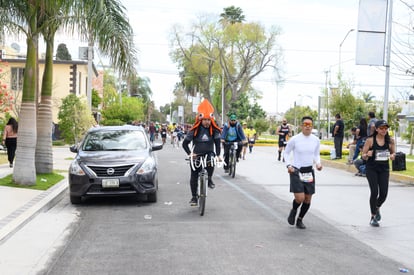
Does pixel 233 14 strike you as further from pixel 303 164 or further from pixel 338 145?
pixel 303 164

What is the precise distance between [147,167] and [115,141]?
151cm

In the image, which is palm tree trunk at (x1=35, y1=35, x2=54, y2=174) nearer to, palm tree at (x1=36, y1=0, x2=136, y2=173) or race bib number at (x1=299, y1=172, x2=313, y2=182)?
palm tree at (x1=36, y1=0, x2=136, y2=173)

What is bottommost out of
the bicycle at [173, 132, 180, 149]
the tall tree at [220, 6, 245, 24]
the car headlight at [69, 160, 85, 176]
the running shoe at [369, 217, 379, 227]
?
the bicycle at [173, 132, 180, 149]

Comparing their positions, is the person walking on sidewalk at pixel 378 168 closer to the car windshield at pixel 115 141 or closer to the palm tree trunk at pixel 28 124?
the car windshield at pixel 115 141

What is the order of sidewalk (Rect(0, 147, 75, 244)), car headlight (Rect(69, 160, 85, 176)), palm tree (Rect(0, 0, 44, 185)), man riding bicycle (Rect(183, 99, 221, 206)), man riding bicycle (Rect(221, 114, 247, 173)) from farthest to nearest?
man riding bicycle (Rect(221, 114, 247, 173))
palm tree (Rect(0, 0, 44, 185))
car headlight (Rect(69, 160, 85, 176))
man riding bicycle (Rect(183, 99, 221, 206))
sidewalk (Rect(0, 147, 75, 244))

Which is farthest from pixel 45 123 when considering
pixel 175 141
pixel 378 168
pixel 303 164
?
pixel 175 141

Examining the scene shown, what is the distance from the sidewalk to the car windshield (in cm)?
129

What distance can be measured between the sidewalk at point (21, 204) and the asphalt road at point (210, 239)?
266 millimetres

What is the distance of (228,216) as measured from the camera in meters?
9.30

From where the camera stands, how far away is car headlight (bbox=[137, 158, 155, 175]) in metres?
10.5

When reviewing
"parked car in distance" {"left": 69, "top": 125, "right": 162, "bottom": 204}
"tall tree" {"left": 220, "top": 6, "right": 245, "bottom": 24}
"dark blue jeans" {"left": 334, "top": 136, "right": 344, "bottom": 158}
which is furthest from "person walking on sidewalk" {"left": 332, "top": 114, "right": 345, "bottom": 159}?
"tall tree" {"left": 220, "top": 6, "right": 245, "bottom": 24}

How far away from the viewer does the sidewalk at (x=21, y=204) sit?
8.08 meters

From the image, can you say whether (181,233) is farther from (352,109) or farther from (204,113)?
(352,109)

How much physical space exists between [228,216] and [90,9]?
542 centimetres
